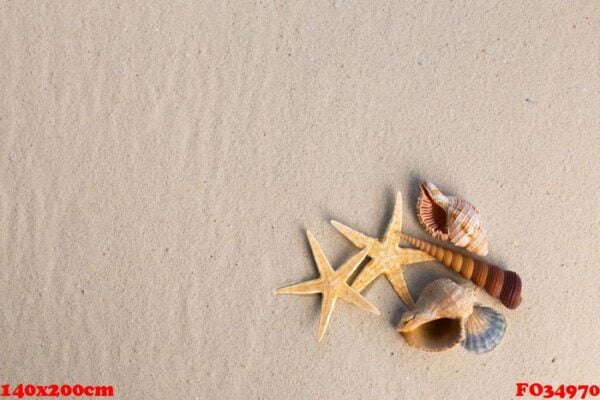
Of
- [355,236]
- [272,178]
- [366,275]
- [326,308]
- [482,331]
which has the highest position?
[272,178]

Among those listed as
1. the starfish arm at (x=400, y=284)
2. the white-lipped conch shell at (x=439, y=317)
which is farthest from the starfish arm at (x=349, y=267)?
the white-lipped conch shell at (x=439, y=317)

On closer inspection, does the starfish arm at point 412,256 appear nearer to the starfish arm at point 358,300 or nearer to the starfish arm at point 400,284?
the starfish arm at point 400,284

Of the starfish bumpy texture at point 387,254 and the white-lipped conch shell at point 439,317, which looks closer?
the white-lipped conch shell at point 439,317

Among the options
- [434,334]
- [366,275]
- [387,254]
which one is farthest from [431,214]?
[434,334]

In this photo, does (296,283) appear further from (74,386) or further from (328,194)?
(74,386)

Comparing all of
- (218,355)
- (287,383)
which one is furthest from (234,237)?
(287,383)

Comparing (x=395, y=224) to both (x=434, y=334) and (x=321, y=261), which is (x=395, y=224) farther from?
(x=434, y=334)
